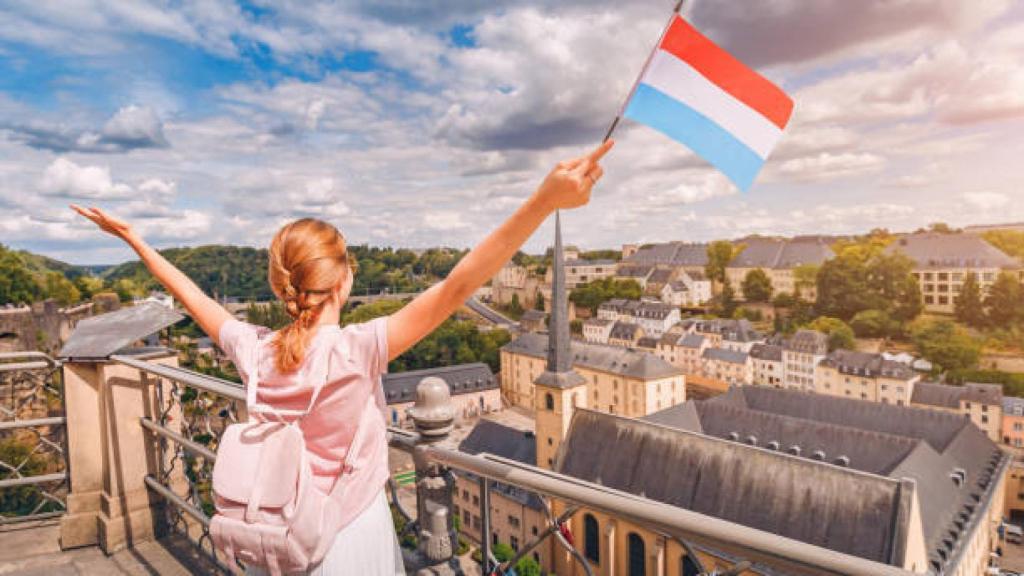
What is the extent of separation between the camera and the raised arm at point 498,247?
164 centimetres

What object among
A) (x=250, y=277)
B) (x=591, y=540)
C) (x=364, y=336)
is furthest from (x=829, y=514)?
(x=250, y=277)

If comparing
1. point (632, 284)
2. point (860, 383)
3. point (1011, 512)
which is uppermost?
point (632, 284)

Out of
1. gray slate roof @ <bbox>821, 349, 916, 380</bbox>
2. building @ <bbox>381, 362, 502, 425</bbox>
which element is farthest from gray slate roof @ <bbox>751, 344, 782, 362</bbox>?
building @ <bbox>381, 362, 502, 425</bbox>

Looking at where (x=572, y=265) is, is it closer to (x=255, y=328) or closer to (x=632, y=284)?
(x=632, y=284)

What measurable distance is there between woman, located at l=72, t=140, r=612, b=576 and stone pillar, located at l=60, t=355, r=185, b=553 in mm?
3477

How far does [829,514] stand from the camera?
21.7 meters

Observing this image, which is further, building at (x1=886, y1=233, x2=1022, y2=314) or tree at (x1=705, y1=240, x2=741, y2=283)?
tree at (x1=705, y1=240, x2=741, y2=283)

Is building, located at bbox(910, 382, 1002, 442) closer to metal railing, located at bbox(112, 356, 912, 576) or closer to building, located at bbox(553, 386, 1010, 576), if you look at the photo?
building, located at bbox(553, 386, 1010, 576)

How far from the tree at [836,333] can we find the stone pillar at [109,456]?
74049 mm

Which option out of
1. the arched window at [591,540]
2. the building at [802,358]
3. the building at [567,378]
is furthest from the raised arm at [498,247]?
the building at [802,358]

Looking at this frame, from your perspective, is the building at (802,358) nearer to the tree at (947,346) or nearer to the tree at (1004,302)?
the tree at (947,346)

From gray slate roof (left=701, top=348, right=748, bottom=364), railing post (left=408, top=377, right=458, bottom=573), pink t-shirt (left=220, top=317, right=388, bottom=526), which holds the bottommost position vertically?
gray slate roof (left=701, top=348, right=748, bottom=364)

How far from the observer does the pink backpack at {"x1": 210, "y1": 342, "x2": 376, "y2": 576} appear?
5.58 ft

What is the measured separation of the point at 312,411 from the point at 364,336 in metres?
0.28
